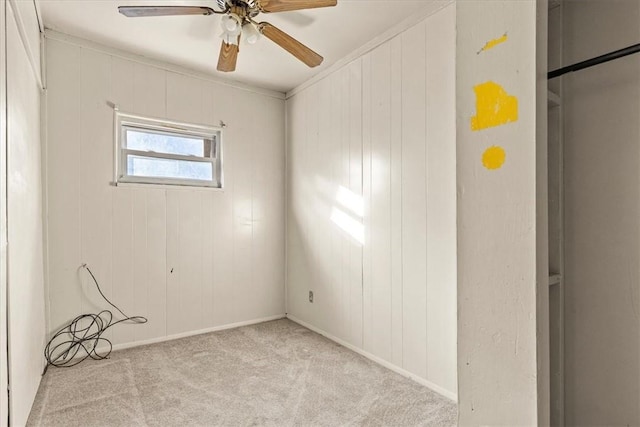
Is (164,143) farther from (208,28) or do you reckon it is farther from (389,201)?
(389,201)

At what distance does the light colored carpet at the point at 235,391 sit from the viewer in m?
1.98

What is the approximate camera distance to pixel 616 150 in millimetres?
857

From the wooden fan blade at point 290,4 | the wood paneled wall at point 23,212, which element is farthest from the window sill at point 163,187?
the wooden fan blade at point 290,4

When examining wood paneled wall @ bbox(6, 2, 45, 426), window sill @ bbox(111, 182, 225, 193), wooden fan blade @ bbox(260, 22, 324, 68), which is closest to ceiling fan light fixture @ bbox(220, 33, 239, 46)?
wooden fan blade @ bbox(260, 22, 324, 68)

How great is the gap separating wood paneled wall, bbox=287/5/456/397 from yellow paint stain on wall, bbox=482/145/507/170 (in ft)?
4.90

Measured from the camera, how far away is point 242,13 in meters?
2.02

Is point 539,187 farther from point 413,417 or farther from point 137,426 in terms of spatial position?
point 137,426

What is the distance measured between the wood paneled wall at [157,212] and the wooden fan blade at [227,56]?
0.99 m

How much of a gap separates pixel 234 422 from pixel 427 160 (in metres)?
1.95

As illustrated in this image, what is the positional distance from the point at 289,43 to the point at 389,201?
4.20 ft

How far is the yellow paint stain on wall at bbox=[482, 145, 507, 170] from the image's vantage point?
0.72 m

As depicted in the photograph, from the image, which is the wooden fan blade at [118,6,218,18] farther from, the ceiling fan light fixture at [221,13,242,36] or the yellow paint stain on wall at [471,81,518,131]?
the yellow paint stain on wall at [471,81,518,131]

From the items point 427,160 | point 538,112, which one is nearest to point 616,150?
point 538,112

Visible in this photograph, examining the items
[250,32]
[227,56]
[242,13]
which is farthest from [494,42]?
[227,56]
